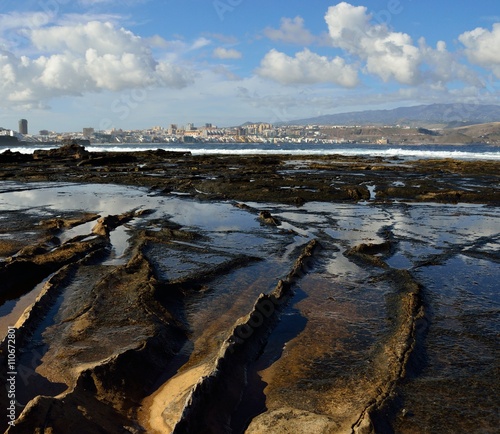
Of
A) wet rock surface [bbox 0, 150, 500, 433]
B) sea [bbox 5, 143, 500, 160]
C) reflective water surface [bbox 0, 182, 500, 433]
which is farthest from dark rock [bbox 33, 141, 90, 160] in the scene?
wet rock surface [bbox 0, 150, 500, 433]

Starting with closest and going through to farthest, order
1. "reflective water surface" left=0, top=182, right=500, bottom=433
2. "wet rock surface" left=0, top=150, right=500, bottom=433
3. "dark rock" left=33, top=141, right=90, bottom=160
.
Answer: "wet rock surface" left=0, top=150, right=500, bottom=433 < "reflective water surface" left=0, top=182, right=500, bottom=433 < "dark rock" left=33, top=141, right=90, bottom=160

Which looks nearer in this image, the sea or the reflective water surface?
the reflective water surface

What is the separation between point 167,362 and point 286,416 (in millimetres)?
1780

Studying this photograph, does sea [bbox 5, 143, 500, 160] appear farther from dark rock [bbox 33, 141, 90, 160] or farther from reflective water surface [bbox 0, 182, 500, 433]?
reflective water surface [bbox 0, 182, 500, 433]

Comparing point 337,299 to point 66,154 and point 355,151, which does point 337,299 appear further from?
point 355,151

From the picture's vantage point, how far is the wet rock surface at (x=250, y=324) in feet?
14.9

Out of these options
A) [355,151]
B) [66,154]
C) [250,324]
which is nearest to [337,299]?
[250,324]

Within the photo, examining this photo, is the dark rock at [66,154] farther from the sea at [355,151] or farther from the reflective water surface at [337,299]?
the reflective water surface at [337,299]

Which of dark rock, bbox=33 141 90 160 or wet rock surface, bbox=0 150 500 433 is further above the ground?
dark rock, bbox=33 141 90 160

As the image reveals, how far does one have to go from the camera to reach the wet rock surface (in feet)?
14.9

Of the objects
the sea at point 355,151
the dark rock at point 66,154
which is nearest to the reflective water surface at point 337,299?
the dark rock at point 66,154

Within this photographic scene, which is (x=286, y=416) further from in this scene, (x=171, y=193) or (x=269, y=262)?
(x=171, y=193)

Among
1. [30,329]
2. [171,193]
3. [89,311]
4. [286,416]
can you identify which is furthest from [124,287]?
[171,193]

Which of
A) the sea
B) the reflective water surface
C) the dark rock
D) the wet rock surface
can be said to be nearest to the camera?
the wet rock surface
